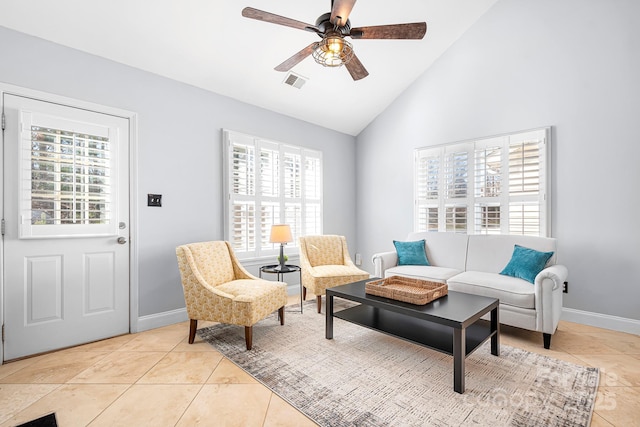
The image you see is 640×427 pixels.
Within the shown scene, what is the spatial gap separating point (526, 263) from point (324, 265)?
2.29m

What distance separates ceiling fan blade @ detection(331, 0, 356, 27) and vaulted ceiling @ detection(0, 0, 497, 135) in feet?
3.96

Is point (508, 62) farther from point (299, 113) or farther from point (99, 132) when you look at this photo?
point (99, 132)

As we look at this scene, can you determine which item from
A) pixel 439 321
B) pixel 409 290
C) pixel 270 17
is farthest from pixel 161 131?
pixel 439 321

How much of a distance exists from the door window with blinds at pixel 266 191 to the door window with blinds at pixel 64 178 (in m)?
1.26

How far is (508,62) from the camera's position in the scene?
3734mm

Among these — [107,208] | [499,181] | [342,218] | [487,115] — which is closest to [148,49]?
[107,208]

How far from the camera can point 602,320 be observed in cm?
313

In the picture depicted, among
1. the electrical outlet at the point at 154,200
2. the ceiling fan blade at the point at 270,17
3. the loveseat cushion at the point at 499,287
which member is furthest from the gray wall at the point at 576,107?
the electrical outlet at the point at 154,200

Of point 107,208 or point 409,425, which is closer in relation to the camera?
point 409,425

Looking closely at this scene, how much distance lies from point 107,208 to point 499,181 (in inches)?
175

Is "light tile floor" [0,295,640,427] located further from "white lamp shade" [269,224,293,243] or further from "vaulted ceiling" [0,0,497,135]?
"vaulted ceiling" [0,0,497,135]

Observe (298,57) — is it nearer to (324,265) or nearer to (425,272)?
(324,265)

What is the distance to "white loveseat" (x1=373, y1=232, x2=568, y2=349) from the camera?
2.60 m

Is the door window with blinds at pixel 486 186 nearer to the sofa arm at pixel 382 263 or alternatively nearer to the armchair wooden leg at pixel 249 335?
the sofa arm at pixel 382 263
